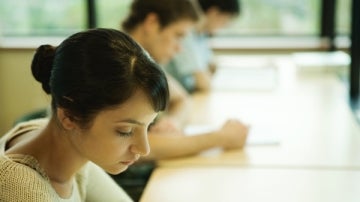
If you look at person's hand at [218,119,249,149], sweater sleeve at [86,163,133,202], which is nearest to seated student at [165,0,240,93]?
person's hand at [218,119,249,149]

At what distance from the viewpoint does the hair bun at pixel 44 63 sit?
3.97ft

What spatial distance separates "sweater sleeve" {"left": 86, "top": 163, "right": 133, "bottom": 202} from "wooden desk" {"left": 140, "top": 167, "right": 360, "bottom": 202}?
7 centimetres

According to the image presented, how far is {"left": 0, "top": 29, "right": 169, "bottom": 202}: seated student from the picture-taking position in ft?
3.53

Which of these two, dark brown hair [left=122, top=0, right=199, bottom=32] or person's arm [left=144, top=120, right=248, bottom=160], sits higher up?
dark brown hair [left=122, top=0, right=199, bottom=32]

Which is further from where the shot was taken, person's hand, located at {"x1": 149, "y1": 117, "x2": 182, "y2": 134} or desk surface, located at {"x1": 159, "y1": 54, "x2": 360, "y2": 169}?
person's hand, located at {"x1": 149, "y1": 117, "x2": 182, "y2": 134}

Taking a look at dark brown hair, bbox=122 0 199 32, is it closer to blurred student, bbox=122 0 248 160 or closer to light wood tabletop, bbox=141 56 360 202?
blurred student, bbox=122 0 248 160

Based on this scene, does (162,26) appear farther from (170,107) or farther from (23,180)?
(23,180)

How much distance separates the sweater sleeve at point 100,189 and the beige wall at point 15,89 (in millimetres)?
2854

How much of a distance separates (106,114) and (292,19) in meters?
3.50

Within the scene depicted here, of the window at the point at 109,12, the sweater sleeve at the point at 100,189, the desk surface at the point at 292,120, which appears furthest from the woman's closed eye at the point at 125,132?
the window at the point at 109,12

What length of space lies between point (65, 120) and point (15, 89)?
3.26 meters

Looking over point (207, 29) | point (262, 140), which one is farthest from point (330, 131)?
point (207, 29)

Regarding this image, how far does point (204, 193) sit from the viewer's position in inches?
60.1

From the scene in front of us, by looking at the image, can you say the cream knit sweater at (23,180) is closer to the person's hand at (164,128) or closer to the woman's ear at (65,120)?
the woman's ear at (65,120)
